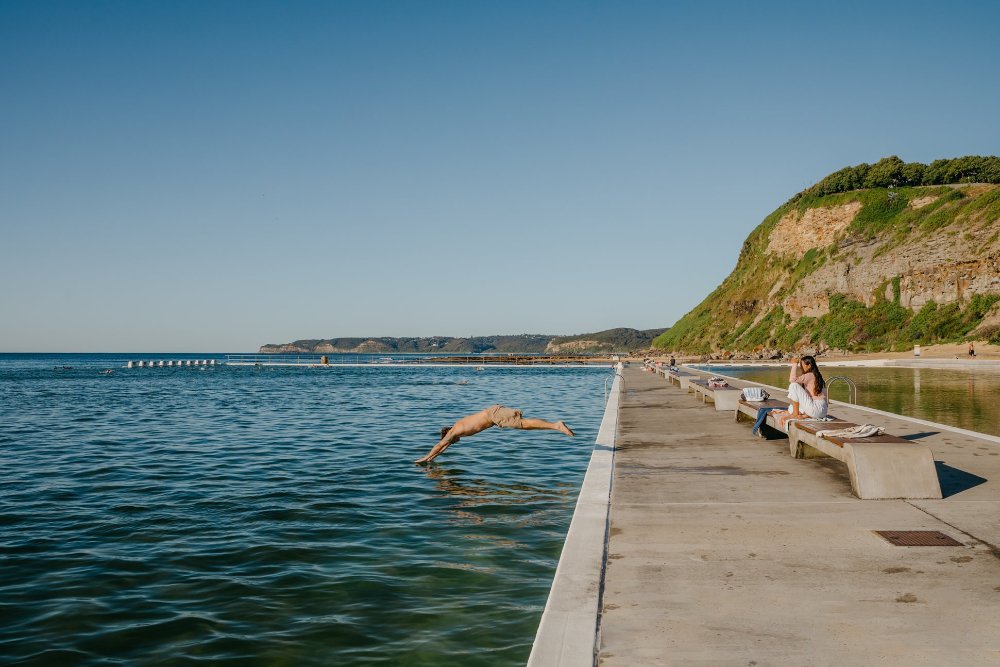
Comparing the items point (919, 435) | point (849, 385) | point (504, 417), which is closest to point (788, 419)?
point (919, 435)

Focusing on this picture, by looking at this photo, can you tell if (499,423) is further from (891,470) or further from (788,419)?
(891,470)

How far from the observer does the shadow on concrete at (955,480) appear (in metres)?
8.51

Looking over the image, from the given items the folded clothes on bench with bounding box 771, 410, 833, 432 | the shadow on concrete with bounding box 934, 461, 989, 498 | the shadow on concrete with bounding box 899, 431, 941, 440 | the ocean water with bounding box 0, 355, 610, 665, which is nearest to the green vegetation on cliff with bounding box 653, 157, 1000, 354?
the shadow on concrete with bounding box 899, 431, 941, 440

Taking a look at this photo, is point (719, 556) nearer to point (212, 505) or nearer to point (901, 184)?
point (212, 505)

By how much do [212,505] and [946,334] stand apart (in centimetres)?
7210

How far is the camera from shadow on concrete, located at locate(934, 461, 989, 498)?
8508 mm

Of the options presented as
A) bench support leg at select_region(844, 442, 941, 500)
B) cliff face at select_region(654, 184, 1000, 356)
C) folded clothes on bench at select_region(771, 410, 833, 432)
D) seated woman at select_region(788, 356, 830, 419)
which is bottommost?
bench support leg at select_region(844, 442, 941, 500)

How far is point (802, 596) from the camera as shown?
516 cm

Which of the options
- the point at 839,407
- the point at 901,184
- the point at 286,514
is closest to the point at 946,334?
the point at 901,184

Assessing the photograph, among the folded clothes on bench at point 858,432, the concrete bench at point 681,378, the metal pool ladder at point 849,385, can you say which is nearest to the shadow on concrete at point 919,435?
the metal pool ladder at point 849,385

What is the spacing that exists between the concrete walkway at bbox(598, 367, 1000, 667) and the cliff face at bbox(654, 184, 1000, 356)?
63985 millimetres

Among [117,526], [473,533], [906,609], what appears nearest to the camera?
[906,609]

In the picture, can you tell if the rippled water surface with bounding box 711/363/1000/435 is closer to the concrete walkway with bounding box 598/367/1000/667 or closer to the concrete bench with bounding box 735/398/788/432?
the concrete bench with bounding box 735/398/788/432

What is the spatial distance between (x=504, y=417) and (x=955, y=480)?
674 centimetres
